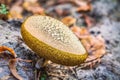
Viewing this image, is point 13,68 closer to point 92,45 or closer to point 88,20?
point 92,45

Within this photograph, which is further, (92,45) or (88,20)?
(88,20)

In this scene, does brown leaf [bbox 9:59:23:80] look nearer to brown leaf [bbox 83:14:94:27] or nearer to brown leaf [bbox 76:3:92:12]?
brown leaf [bbox 83:14:94:27]

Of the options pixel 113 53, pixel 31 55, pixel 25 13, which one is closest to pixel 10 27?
pixel 31 55

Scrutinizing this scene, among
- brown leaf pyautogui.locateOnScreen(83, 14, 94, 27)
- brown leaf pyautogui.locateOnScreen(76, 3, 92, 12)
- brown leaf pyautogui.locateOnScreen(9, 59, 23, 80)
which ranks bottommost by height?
brown leaf pyautogui.locateOnScreen(9, 59, 23, 80)

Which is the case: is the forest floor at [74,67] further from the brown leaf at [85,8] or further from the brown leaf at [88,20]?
the brown leaf at [85,8]

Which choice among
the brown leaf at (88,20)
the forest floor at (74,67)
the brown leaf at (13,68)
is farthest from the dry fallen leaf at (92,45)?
the brown leaf at (13,68)

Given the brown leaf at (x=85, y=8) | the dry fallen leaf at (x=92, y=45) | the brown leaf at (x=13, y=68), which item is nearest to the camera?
the brown leaf at (x=13, y=68)

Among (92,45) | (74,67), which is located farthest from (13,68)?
(92,45)

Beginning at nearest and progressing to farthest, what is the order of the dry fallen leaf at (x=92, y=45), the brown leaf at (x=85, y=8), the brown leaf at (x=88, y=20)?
the dry fallen leaf at (x=92, y=45) < the brown leaf at (x=88, y=20) < the brown leaf at (x=85, y=8)

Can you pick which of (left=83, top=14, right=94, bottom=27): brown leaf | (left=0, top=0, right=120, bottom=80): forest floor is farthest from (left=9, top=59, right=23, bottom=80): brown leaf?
(left=83, top=14, right=94, bottom=27): brown leaf

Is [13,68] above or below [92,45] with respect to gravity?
below

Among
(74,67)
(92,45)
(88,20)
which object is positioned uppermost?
(88,20)
